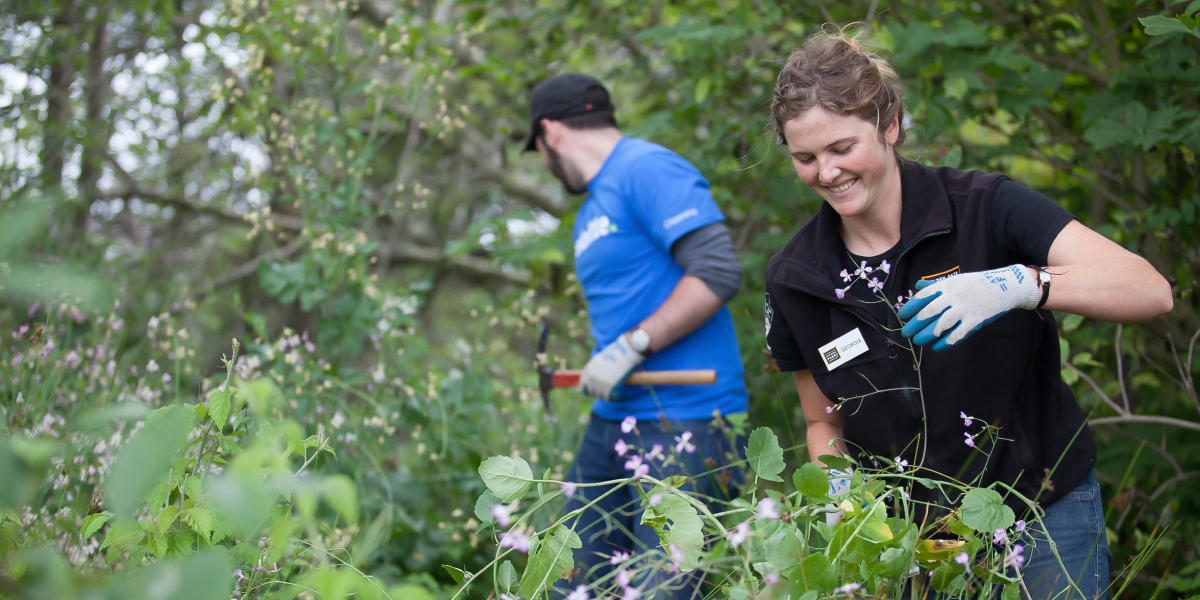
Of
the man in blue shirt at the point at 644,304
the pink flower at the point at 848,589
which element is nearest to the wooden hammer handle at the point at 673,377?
the man in blue shirt at the point at 644,304

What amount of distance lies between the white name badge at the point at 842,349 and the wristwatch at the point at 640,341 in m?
0.72

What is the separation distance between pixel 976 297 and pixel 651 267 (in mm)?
1175

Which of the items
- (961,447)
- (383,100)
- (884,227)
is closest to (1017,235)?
(884,227)

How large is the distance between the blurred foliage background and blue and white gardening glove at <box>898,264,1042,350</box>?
441 millimetres

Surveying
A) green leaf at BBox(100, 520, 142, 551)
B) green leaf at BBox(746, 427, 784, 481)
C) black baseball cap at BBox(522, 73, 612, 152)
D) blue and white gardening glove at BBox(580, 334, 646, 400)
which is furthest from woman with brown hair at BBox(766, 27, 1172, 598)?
green leaf at BBox(100, 520, 142, 551)

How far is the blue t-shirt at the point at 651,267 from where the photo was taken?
2.41 meters

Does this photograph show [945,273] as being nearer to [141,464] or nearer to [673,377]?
[673,377]

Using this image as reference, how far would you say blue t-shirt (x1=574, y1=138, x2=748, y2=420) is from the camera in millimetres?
2406

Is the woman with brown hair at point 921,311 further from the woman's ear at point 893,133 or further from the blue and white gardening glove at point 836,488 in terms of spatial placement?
the blue and white gardening glove at point 836,488

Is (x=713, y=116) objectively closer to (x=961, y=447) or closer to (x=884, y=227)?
(x=884, y=227)

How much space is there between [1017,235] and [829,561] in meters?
0.82

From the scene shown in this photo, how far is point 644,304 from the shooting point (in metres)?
2.49

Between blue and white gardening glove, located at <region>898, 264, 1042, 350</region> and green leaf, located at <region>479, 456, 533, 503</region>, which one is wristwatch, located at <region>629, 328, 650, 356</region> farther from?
green leaf, located at <region>479, 456, 533, 503</region>

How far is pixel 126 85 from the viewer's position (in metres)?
4.80
